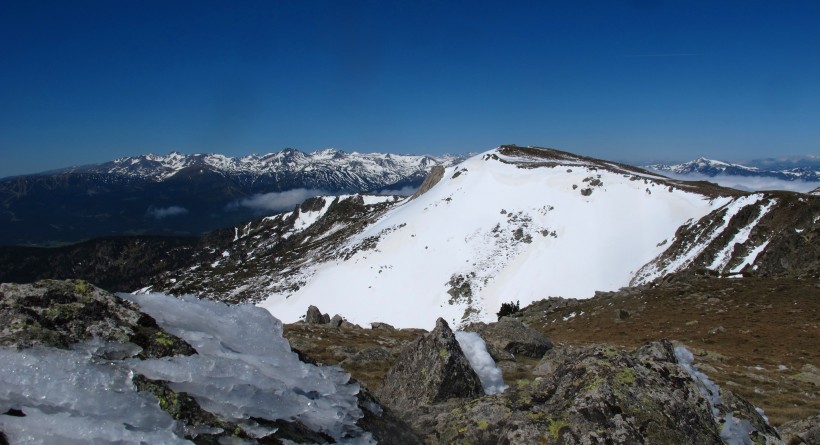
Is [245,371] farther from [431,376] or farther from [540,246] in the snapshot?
[540,246]

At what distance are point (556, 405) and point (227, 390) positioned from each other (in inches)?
201

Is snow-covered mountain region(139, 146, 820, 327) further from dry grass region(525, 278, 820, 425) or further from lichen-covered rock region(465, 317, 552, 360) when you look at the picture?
lichen-covered rock region(465, 317, 552, 360)

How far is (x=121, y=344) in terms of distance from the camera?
16.6 ft

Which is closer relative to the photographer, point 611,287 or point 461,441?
point 461,441

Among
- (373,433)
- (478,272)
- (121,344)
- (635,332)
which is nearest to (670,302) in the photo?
(635,332)

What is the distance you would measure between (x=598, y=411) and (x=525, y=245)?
5677 cm

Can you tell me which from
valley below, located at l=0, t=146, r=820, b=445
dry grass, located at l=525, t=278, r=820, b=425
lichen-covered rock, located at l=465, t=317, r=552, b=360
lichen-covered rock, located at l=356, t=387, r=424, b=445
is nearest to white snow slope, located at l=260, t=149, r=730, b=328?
valley below, located at l=0, t=146, r=820, b=445

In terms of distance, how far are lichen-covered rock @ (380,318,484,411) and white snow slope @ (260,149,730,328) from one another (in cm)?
4069

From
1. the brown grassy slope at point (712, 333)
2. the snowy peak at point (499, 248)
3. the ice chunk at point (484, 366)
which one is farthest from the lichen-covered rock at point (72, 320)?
the snowy peak at point (499, 248)

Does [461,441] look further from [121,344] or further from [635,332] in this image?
[635,332]

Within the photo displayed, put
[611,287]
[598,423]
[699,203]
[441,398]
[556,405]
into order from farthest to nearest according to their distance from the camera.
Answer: [699,203], [611,287], [441,398], [556,405], [598,423]

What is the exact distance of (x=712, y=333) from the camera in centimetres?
2647

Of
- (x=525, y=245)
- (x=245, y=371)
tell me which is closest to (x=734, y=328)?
(x=245, y=371)

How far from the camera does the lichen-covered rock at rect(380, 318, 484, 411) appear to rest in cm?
1015
